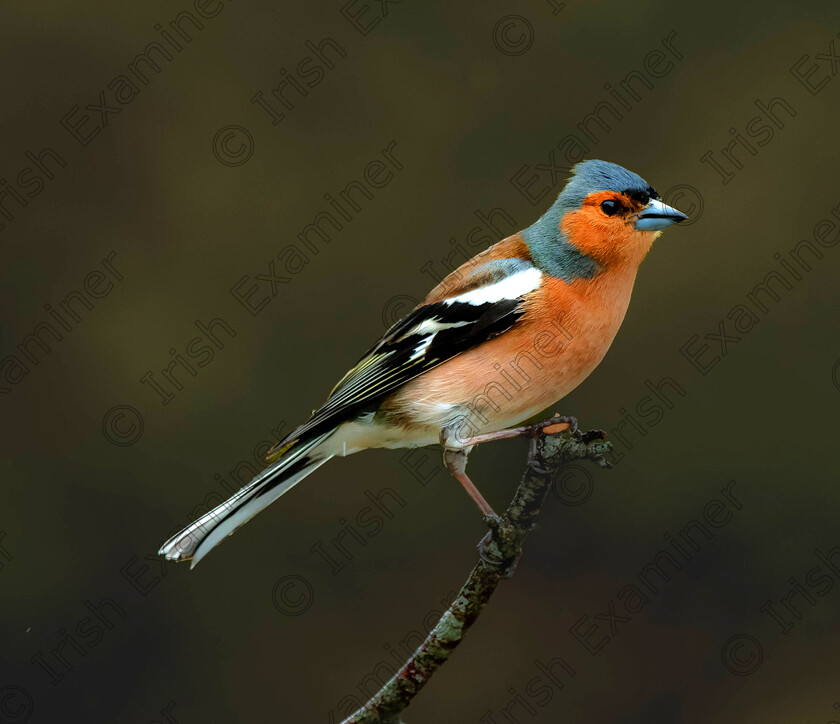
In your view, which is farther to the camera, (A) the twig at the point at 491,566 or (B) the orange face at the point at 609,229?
(B) the orange face at the point at 609,229

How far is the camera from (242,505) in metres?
2.72

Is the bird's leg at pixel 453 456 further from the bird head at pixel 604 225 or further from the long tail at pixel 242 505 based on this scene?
the bird head at pixel 604 225

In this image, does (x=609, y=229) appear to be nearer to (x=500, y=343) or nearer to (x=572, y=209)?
(x=572, y=209)

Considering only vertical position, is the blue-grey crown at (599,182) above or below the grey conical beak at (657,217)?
above

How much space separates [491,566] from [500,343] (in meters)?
0.81

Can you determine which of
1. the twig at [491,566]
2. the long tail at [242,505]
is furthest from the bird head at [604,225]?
the long tail at [242,505]

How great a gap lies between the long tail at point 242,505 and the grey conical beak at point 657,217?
126 centimetres

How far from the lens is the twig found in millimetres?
2207

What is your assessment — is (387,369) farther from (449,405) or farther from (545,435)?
(545,435)

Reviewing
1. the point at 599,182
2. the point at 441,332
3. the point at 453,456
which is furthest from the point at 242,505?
the point at 599,182

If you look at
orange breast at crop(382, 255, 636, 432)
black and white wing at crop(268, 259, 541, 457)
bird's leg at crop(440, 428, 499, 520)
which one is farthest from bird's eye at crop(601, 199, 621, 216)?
bird's leg at crop(440, 428, 499, 520)

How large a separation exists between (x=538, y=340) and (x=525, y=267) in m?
0.30

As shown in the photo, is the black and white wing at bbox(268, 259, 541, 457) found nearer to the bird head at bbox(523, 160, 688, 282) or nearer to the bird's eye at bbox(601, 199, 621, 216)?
the bird head at bbox(523, 160, 688, 282)

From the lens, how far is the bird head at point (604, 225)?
111 inches
